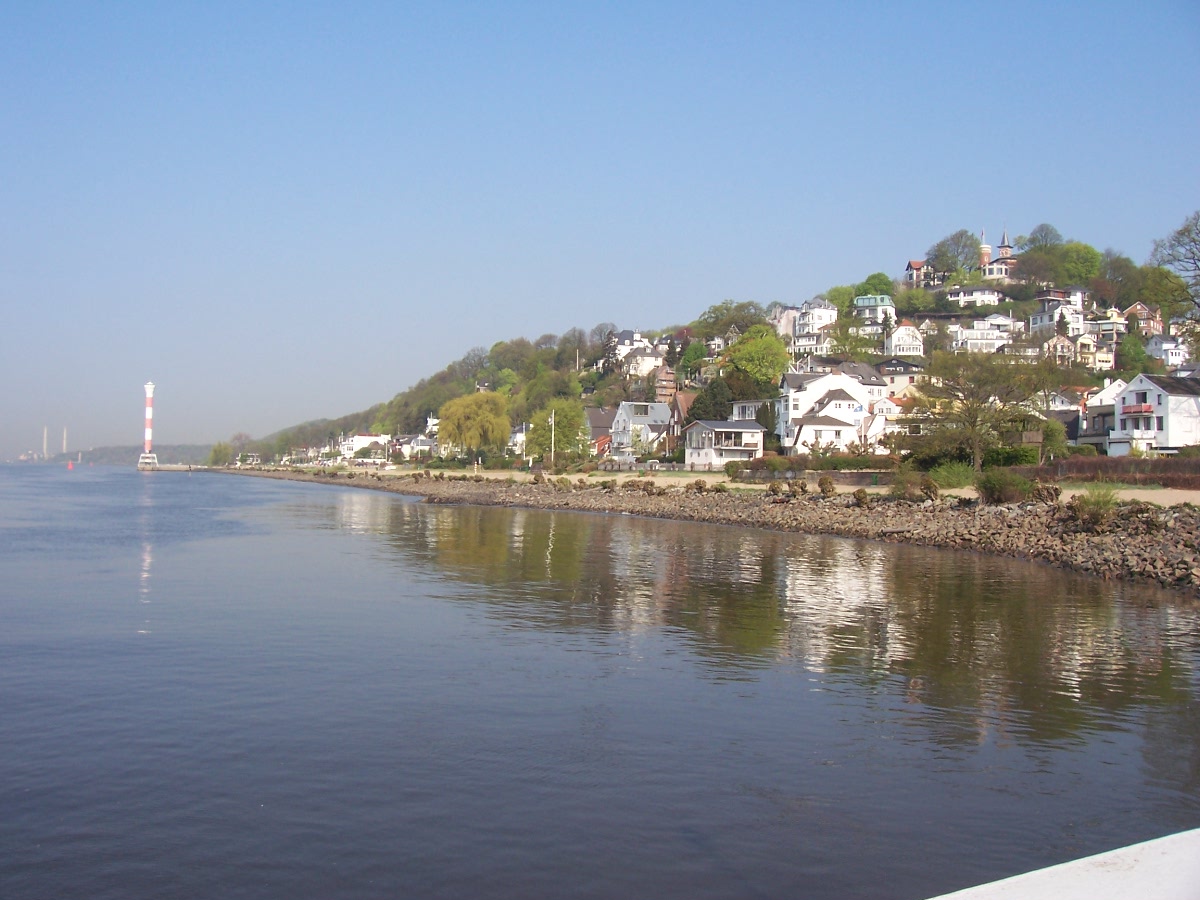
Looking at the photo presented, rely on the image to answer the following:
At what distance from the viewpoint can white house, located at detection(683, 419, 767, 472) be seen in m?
82.8

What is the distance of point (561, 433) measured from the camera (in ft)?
317

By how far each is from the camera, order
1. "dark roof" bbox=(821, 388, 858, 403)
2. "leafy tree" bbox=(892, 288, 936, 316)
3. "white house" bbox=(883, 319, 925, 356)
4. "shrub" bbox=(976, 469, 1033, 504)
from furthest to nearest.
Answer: "leafy tree" bbox=(892, 288, 936, 316), "white house" bbox=(883, 319, 925, 356), "dark roof" bbox=(821, 388, 858, 403), "shrub" bbox=(976, 469, 1033, 504)

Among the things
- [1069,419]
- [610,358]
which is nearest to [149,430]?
[610,358]

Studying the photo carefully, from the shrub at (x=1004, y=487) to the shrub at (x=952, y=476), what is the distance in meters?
5.85

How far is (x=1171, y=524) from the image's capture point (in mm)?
28609

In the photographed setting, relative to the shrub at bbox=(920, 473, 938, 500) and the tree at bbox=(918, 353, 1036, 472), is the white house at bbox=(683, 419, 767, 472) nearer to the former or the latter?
the tree at bbox=(918, 353, 1036, 472)

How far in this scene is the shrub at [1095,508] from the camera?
3028cm

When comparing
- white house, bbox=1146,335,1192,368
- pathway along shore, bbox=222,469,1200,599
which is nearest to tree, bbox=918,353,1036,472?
pathway along shore, bbox=222,469,1200,599

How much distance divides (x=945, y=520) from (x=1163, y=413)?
29.1 meters

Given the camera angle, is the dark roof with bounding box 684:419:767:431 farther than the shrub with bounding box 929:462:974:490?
Yes

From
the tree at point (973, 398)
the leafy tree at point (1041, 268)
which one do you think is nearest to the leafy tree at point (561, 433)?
the tree at point (973, 398)

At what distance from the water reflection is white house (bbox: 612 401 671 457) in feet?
213

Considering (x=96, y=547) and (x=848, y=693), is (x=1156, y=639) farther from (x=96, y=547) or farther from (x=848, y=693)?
(x=96, y=547)

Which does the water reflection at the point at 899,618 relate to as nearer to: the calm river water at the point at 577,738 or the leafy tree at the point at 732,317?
the calm river water at the point at 577,738
